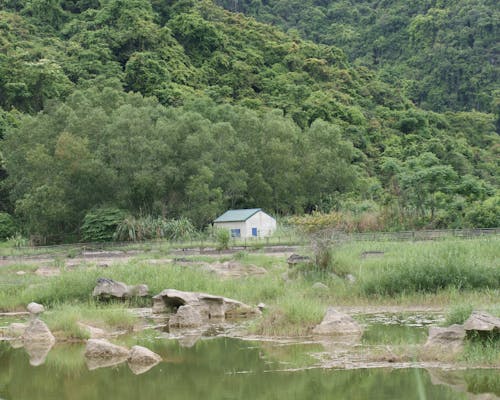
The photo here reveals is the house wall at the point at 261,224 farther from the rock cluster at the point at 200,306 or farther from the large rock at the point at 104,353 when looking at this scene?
the large rock at the point at 104,353

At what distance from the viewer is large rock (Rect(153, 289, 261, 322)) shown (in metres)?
20.6

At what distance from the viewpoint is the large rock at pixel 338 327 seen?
55.3 feet

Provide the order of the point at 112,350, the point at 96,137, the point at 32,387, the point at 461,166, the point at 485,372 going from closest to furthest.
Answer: the point at 485,372
the point at 32,387
the point at 112,350
the point at 96,137
the point at 461,166

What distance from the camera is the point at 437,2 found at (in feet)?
383

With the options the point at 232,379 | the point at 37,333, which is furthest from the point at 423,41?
the point at 232,379

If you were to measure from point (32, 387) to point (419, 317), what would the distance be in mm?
9626

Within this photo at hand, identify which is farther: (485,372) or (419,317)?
(419,317)

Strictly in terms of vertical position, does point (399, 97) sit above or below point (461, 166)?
above

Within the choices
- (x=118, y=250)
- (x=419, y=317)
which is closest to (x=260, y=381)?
(x=419, y=317)

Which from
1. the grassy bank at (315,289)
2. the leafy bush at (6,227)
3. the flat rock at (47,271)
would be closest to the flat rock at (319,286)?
the grassy bank at (315,289)

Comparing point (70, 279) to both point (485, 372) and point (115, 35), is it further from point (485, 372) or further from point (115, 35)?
point (115, 35)

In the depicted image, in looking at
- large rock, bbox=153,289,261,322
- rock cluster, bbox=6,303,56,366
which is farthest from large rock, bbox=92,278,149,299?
rock cluster, bbox=6,303,56,366

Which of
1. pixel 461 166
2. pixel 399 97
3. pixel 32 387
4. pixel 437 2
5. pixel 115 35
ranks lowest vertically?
pixel 32 387

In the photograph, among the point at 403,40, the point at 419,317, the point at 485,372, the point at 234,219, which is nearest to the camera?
the point at 485,372
